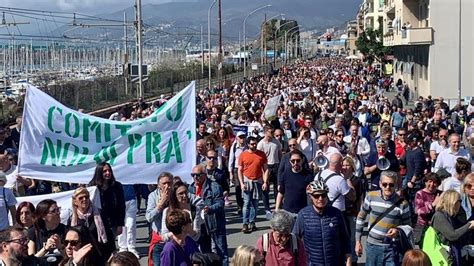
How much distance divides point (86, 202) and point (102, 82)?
3160 cm

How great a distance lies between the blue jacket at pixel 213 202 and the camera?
9180 mm

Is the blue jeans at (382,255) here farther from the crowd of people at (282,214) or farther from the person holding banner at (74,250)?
the person holding banner at (74,250)

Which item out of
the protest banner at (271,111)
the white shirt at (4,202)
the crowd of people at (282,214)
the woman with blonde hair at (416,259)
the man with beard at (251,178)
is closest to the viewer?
the woman with blonde hair at (416,259)

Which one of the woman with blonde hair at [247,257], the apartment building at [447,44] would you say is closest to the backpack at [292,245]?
the woman with blonde hair at [247,257]

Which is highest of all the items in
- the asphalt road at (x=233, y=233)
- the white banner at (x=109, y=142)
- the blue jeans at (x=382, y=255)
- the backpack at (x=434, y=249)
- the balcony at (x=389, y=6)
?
the balcony at (x=389, y=6)

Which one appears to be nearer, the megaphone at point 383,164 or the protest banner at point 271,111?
the megaphone at point 383,164

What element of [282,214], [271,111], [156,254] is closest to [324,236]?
[282,214]

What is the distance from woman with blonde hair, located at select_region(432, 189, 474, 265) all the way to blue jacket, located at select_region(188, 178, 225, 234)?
2.70 meters

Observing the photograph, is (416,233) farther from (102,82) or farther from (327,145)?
(102,82)

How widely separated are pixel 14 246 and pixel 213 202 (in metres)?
→ 3.69

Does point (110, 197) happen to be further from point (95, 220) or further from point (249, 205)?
point (249, 205)

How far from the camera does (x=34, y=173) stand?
931 centimetres

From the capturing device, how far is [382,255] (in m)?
7.48

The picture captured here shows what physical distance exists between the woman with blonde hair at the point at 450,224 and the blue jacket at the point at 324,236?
2.80 feet
